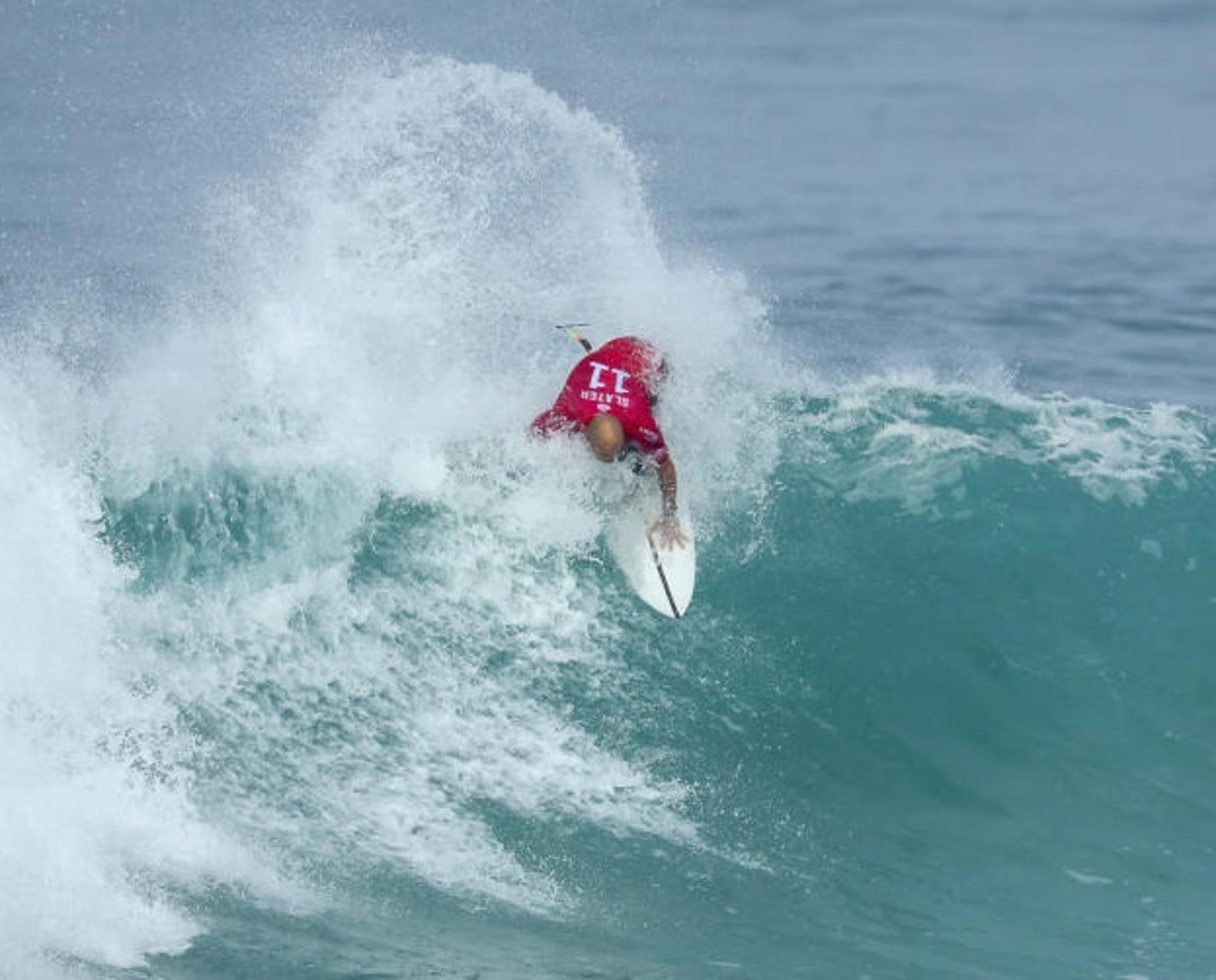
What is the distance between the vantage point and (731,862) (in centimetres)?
1018

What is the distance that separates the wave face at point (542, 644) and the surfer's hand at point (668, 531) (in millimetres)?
383

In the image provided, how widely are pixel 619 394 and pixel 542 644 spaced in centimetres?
159

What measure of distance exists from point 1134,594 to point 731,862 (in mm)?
4236

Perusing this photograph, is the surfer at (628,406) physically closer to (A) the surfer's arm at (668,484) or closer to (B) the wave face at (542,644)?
(A) the surfer's arm at (668,484)

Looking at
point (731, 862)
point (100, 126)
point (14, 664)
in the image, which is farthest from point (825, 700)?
point (100, 126)

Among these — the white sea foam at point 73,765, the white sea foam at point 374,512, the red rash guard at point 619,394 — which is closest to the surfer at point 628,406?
the red rash guard at point 619,394

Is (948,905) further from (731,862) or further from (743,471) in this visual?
(743,471)

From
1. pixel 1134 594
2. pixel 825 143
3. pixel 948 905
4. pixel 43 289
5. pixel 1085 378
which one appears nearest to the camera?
pixel 948 905

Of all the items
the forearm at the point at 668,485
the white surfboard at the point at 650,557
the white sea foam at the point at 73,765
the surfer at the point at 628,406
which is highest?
the surfer at the point at 628,406

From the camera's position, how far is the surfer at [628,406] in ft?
38.2

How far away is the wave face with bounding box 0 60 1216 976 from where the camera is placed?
9508 millimetres

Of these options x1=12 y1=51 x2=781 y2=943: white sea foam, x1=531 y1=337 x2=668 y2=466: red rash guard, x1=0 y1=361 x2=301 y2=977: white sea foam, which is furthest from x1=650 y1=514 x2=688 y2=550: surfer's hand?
x1=0 y1=361 x2=301 y2=977: white sea foam

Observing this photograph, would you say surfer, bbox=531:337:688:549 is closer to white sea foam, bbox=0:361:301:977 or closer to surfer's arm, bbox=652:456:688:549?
surfer's arm, bbox=652:456:688:549

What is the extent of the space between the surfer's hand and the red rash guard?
38cm
